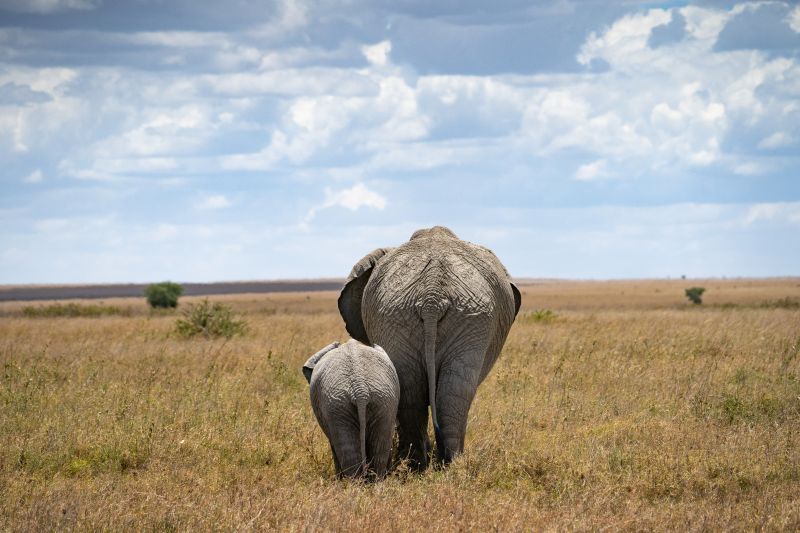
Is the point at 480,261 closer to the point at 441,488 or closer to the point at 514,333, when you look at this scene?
the point at 441,488

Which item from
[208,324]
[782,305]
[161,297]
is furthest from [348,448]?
[161,297]

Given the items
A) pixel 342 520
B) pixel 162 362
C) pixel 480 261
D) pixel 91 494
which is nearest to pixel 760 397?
pixel 480 261

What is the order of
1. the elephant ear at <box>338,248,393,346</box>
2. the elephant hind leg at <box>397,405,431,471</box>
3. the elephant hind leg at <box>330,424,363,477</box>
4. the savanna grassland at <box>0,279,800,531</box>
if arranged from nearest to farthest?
the savanna grassland at <box>0,279,800,531</box>
the elephant hind leg at <box>330,424,363,477</box>
the elephant hind leg at <box>397,405,431,471</box>
the elephant ear at <box>338,248,393,346</box>

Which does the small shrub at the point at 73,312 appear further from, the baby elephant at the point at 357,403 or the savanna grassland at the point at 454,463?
the baby elephant at the point at 357,403

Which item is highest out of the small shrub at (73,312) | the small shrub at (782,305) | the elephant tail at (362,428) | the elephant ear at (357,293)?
the elephant ear at (357,293)

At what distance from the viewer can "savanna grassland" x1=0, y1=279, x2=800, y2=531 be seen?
714 centimetres

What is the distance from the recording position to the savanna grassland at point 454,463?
7.14 metres

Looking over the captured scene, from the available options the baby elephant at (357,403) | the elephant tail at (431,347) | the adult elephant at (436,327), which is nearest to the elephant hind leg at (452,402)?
the adult elephant at (436,327)

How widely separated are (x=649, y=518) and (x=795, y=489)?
71.8 inches

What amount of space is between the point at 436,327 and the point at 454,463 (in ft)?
4.06

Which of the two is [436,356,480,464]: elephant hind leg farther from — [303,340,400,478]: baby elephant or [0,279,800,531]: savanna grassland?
[303,340,400,478]: baby elephant

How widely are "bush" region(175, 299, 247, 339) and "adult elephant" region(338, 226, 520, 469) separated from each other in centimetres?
1392

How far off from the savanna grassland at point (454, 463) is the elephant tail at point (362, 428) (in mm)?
199

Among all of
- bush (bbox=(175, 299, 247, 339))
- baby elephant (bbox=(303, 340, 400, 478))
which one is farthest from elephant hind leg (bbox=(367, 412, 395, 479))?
bush (bbox=(175, 299, 247, 339))
